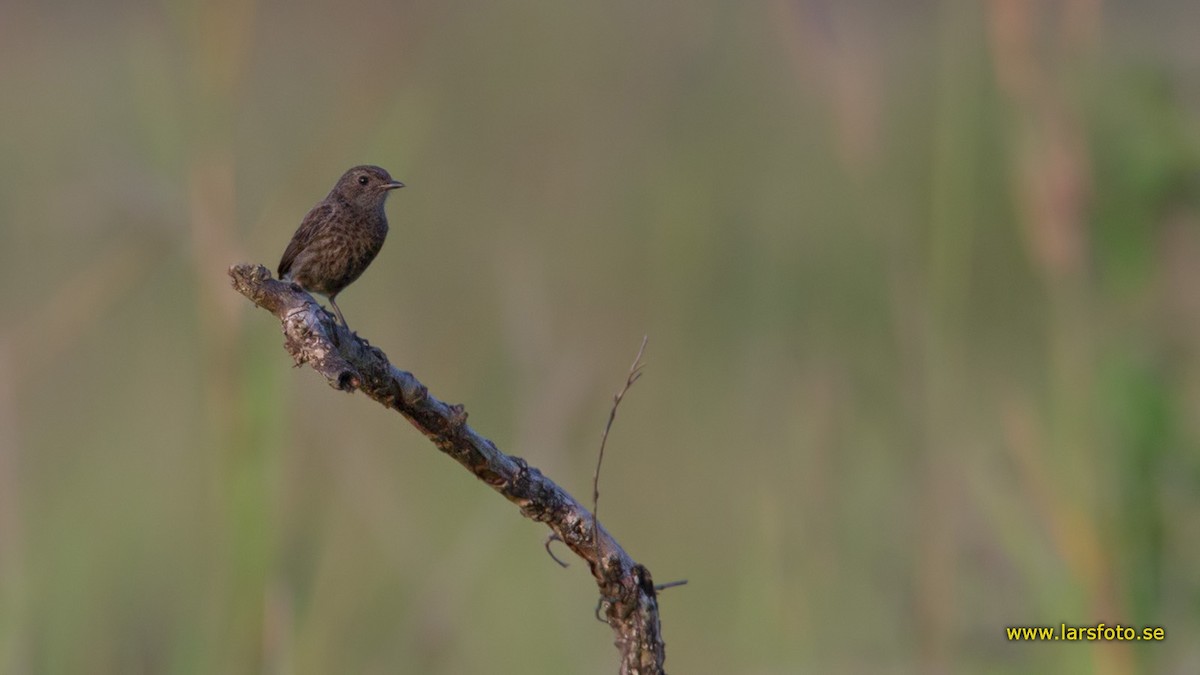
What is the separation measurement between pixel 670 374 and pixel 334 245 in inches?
94.4

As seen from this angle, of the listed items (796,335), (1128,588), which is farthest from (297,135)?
(1128,588)

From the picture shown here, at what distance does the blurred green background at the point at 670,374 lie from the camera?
11.2ft

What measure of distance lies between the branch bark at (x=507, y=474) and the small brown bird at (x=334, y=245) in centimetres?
161

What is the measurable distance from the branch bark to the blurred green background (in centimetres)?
98

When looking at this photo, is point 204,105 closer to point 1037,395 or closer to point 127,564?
point 127,564

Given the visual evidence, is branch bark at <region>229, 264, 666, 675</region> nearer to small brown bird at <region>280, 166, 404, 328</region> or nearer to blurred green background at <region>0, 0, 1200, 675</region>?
blurred green background at <region>0, 0, 1200, 675</region>

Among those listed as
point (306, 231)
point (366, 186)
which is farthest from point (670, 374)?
point (306, 231)

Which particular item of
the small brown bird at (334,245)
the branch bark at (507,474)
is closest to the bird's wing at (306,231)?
the small brown bird at (334,245)

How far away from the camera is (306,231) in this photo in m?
3.90

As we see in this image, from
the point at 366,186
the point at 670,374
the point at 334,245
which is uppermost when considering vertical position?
the point at 670,374

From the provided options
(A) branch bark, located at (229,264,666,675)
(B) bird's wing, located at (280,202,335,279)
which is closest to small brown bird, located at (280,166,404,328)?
(B) bird's wing, located at (280,202,335,279)

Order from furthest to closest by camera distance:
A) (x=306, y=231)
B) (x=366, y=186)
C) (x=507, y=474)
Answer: (x=366, y=186), (x=306, y=231), (x=507, y=474)

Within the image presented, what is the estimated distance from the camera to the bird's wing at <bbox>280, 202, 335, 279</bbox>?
3.87 metres

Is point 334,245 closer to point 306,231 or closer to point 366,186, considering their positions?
point 306,231
